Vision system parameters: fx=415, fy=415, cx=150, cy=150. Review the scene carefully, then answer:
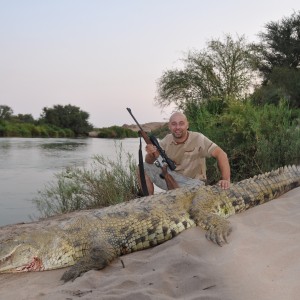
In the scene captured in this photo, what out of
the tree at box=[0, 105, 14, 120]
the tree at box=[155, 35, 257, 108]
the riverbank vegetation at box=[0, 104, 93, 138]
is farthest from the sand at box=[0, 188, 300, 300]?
the tree at box=[0, 105, 14, 120]

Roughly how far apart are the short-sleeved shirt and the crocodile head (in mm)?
2412

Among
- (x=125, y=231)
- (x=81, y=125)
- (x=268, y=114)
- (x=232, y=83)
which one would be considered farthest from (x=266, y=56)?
(x=81, y=125)

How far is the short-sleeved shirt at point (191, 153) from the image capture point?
602cm

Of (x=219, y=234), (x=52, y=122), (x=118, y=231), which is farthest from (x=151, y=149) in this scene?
(x=52, y=122)

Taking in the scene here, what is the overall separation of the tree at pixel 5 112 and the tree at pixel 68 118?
168 inches

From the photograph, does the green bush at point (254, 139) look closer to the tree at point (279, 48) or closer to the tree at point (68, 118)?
the tree at point (279, 48)

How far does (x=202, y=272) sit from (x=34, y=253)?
1915 mm

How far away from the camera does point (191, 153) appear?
6.10 metres

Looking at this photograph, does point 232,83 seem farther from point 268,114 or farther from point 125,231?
point 125,231

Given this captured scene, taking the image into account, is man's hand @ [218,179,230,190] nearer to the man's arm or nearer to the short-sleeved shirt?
the man's arm

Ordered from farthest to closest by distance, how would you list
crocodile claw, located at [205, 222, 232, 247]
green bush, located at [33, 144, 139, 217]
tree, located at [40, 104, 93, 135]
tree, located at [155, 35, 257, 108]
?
1. tree, located at [40, 104, 93, 135]
2. tree, located at [155, 35, 257, 108]
3. green bush, located at [33, 144, 139, 217]
4. crocodile claw, located at [205, 222, 232, 247]

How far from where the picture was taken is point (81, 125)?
60.2 m

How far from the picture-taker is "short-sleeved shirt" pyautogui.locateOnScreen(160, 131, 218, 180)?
6023 mm

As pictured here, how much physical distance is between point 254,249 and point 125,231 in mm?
1510
